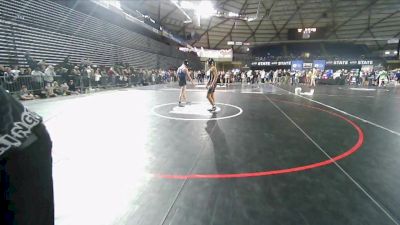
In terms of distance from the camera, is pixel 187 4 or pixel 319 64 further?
pixel 319 64

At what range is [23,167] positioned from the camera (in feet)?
2.68

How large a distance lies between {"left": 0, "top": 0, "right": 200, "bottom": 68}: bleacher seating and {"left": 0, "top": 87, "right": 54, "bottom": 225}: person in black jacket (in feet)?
42.6

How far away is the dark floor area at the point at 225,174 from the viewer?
225 centimetres

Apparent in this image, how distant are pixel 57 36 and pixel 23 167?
16.1 meters

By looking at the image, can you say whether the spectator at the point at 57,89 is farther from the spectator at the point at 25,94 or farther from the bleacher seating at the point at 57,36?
the bleacher seating at the point at 57,36

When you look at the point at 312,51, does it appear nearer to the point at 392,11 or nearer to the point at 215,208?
the point at 392,11

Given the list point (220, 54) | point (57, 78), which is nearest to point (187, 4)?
point (220, 54)

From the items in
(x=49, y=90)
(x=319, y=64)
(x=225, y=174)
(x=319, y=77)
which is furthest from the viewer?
(x=319, y=64)

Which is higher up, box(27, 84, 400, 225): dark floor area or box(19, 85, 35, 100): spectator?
box(19, 85, 35, 100): spectator

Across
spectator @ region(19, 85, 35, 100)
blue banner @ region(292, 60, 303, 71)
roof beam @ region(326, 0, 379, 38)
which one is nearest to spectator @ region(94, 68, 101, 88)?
spectator @ region(19, 85, 35, 100)

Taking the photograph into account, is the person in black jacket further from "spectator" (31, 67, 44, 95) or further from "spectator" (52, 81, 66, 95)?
"spectator" (52, 81, 66, 95)

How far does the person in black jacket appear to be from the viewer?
0.77 meters

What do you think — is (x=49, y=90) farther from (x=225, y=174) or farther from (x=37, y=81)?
(x=225, y=174)

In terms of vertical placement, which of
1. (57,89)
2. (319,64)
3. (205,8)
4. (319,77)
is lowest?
(57,89)
